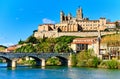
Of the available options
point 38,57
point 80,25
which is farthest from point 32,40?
point 38,57

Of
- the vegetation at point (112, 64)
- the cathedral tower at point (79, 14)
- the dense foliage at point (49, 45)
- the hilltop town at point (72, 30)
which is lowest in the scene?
the vegetation at point (112, 64)

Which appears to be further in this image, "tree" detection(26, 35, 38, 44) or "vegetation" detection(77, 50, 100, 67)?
"tree" detection(26, 35, 38, 44)

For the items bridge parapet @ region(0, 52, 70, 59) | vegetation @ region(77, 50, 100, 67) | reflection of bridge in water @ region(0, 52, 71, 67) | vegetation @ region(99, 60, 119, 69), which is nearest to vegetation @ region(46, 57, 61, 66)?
reflection of bridge in water @ region(0, 52, 71, 67)

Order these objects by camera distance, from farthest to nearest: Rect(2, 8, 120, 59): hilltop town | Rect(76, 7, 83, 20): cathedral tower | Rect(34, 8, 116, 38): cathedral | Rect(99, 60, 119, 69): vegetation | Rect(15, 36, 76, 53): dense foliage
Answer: Rect(76, 7, 83, 20): cathedral tower
Rect(34, 8, 116, 38): cathedral
Rect(2, 8, 120, 59): hilltop town
Rect(15, 36, 76, 53): dense foliage
Rect(99, 60, 119, 69): vegetation

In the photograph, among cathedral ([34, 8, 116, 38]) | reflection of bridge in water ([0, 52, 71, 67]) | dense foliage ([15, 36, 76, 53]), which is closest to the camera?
reflection of bridge in water ([0, 52, 71, 67])

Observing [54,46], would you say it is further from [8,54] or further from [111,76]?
[111,76]

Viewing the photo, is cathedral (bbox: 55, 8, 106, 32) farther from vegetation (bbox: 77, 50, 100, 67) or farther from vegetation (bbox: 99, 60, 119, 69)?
vegetation (bbox: 99, 60, 119, 69)

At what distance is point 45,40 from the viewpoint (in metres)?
118

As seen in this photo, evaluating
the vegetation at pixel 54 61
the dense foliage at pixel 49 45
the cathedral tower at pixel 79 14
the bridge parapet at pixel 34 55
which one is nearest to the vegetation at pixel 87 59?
the bridge parapet at pixel 34 55

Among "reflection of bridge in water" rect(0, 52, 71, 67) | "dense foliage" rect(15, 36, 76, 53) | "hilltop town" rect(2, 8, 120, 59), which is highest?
"hilltop town" rect(2, 8, 120, 59)

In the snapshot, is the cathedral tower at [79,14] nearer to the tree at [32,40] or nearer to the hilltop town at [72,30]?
the hilltop town at [72,30]

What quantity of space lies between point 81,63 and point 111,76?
24.6 meters

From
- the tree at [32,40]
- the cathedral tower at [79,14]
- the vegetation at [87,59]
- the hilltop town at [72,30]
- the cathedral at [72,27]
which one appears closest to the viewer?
the vegetation at [87,59]

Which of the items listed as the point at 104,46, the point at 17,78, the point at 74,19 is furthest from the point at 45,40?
the point at 17,78
